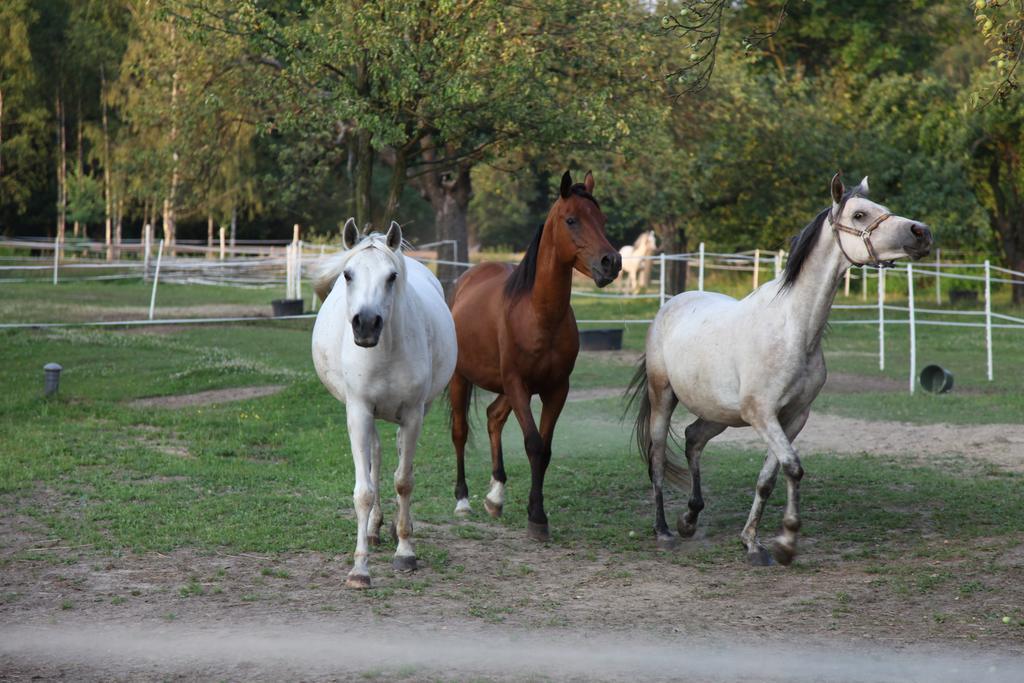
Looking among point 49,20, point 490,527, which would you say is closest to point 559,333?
point 490,527

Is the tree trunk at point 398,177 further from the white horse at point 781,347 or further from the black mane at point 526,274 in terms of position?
the white horse at point 781,347

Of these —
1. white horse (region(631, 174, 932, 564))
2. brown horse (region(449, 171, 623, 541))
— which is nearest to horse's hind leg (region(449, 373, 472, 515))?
brown horse (region(449, 171, 623, 541))

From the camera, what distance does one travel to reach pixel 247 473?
830 centimetres

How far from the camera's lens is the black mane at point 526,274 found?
22.2 ft

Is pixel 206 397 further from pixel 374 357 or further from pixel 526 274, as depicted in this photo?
pixel 374 357

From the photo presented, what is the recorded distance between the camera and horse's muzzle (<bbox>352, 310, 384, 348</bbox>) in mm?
5047

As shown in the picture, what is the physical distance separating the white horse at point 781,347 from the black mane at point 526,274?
969 mm

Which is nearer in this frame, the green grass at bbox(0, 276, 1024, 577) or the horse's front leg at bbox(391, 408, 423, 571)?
the horse's front leg at bbox(391, 408, 423, 571)

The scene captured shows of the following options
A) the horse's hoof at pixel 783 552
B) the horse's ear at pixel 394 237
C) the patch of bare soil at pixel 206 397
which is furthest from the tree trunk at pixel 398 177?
the horse's hoof at pixel 783 552

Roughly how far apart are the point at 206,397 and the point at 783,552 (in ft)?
26.6

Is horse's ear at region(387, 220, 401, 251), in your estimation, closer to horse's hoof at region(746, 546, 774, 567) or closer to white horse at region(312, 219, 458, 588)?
white horse at region(312, 219, 458, 588)

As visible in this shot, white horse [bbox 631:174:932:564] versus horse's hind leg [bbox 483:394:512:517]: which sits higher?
white horse [bbox 631:174:932:564]

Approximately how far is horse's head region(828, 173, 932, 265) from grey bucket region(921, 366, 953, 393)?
8.22 metres

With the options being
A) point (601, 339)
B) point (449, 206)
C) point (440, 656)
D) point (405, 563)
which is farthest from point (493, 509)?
point (449, 206)
